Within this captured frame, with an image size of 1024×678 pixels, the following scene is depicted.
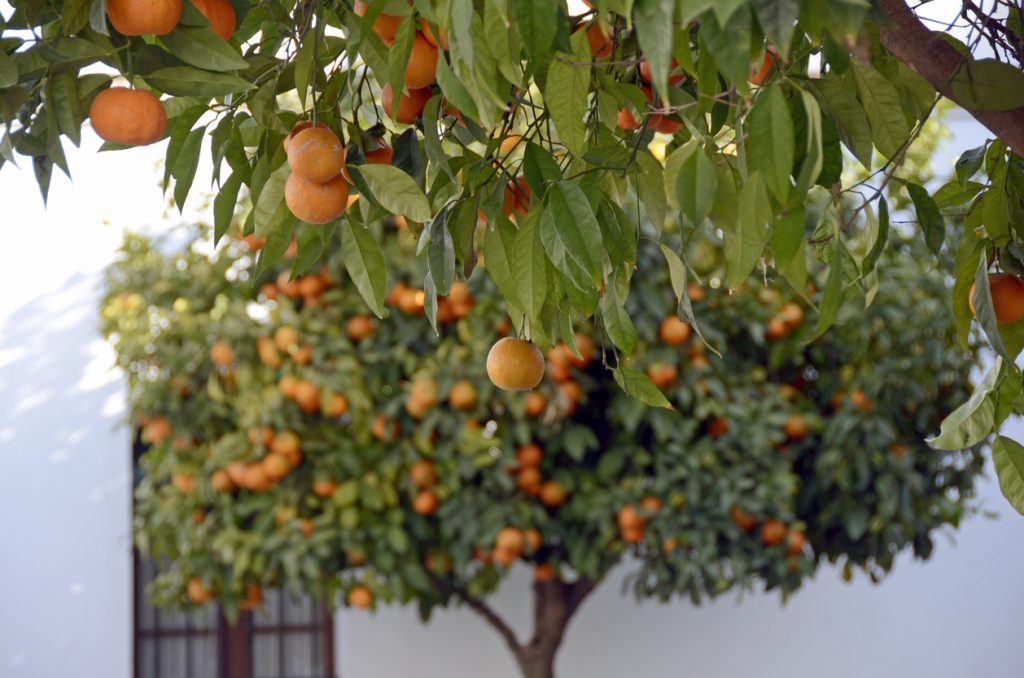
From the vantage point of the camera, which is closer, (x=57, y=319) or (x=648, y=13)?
(x=648, y=13)

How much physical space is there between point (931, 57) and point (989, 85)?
48 millimetres

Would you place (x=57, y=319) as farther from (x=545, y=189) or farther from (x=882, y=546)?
(x=545, y=189)

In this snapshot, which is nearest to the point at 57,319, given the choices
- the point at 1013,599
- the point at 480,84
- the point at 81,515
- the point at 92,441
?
the point at 92,441

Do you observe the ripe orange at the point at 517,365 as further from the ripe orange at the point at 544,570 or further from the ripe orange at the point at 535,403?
the ripe orange at the point at 544,570

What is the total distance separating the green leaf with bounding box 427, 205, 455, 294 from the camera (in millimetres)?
660

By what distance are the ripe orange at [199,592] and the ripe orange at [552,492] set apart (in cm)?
71

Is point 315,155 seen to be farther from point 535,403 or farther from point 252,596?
point 252,596

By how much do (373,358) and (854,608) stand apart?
1.92m

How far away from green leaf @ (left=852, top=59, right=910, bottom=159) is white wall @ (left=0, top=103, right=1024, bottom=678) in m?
2.87

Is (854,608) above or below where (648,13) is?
below

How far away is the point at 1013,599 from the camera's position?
346 centimetres

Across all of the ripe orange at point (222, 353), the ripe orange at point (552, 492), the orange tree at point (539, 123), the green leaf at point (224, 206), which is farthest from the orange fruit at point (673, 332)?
the green leaf at point (224, 206)

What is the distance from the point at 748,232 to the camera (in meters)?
0.56

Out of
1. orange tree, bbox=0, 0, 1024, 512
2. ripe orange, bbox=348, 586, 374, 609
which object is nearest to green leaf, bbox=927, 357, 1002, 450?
orange tree, bbox=0, 0, 1024, 512
